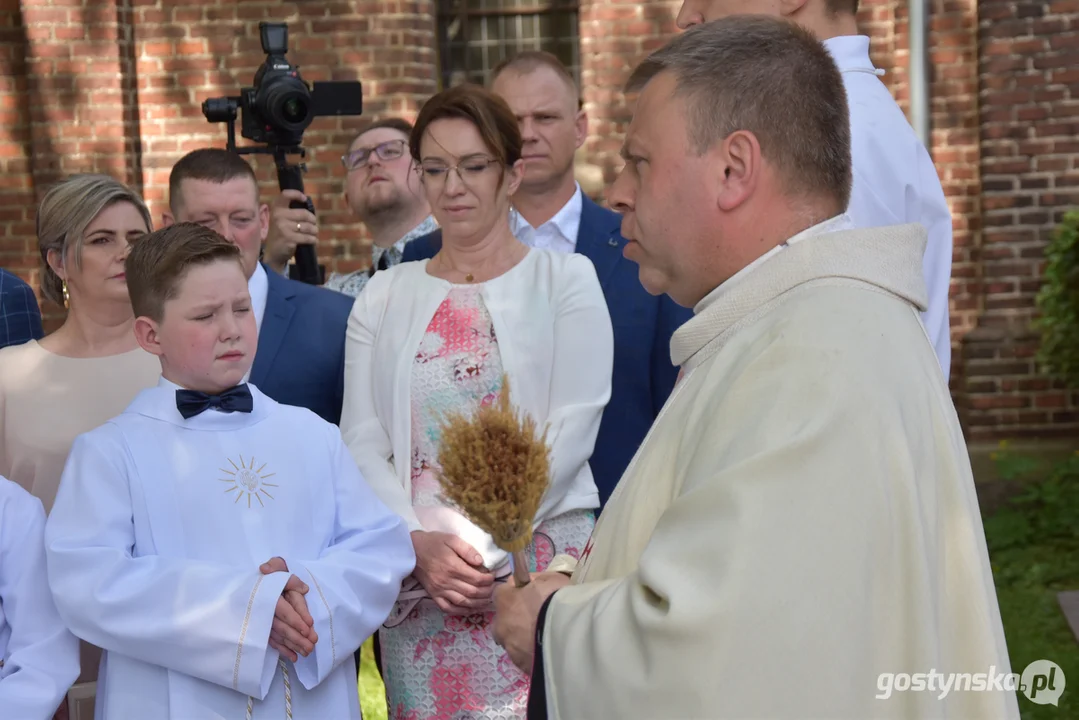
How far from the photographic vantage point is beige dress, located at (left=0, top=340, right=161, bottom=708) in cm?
345

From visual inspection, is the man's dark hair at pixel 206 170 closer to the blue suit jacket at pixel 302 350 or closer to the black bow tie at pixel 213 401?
the blue suit jacket at pixel 302 350

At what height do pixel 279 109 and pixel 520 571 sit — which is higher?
pixel 279 109

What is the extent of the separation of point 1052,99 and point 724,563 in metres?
7.16

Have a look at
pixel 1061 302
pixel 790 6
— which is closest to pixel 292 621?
pixel 790 6

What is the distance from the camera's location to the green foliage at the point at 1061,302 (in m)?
7.69

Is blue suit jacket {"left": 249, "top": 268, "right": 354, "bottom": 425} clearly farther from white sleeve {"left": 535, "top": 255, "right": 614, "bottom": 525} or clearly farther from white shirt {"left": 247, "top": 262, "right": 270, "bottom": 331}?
white sleeve {"left": 535, "top": 255, "right": 614, "bottom": 525}

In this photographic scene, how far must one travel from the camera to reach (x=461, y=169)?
3.59 meters

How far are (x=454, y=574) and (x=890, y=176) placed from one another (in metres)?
1.44

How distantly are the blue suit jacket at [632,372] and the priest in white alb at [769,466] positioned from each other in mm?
1758

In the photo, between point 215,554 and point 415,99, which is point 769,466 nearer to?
point 215,554

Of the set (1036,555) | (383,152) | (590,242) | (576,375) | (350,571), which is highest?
(383,152)

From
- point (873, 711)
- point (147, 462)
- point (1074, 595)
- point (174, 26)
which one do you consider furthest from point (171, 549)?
point (174, 26)

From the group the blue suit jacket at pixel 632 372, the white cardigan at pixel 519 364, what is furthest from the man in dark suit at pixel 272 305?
the blue suit jacket at pixel 632 372

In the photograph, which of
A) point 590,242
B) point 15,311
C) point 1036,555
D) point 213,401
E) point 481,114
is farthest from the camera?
point 1036,555
